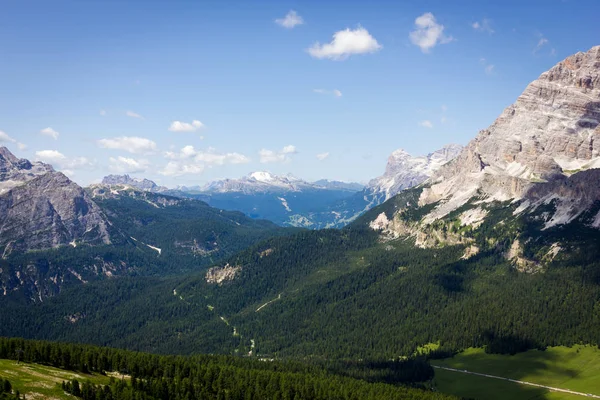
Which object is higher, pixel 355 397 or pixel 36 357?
pixel 36 357

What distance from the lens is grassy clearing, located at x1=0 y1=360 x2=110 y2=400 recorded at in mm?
133875

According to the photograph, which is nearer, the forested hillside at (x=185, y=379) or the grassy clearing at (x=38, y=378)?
the grassy clearing at (x=38, y=378)

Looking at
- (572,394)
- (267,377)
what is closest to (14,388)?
(267,377)

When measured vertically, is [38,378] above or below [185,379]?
above

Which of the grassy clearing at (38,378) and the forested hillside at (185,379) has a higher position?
the grassy clearing at (38,378)

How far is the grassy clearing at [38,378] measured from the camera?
13388cm

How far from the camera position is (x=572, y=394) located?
200 metres

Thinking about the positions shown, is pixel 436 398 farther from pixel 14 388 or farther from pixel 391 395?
pixel 14 388

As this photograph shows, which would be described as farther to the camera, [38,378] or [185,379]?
[185,379]

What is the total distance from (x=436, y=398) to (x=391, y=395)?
17.3 m

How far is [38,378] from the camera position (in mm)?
143750

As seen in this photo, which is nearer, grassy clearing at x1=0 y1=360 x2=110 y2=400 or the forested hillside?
grassy clearing at x1=0 y1=360 x2=110 y2=400

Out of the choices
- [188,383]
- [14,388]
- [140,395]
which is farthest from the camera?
[188,383]

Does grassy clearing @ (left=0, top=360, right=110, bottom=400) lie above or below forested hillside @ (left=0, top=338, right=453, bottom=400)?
above
